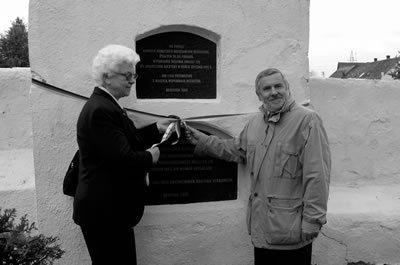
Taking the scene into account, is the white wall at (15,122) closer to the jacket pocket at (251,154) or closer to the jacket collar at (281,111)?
the jacket pocket at (251,154)

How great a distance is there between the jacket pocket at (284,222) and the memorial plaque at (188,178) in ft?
2.53

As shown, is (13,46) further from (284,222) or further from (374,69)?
(374,69)

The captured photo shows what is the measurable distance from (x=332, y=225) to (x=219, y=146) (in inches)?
52.7

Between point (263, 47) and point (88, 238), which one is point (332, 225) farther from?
point (88, 238)

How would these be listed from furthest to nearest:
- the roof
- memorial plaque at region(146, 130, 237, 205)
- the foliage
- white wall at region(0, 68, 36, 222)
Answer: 1. the roof
2. white wall at region(0, 68, 36, 222)
3. memorial plaque at region(146, 130, 237, 205)
4. the foliage

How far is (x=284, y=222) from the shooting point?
260 centimetres

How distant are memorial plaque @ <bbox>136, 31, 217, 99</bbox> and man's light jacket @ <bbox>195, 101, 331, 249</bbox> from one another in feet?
2.41

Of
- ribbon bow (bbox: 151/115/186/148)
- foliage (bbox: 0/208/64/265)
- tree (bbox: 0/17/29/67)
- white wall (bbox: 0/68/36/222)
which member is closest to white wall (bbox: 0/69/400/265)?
white wall (bbox: 0/68/36/222)

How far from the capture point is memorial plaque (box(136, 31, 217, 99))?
3154mm

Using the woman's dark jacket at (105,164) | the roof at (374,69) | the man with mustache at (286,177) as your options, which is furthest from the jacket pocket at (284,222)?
the roof at (374,69)

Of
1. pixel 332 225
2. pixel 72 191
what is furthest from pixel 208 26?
pixel 332 225

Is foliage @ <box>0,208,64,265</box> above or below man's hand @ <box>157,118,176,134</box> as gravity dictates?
below

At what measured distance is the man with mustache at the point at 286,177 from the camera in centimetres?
253

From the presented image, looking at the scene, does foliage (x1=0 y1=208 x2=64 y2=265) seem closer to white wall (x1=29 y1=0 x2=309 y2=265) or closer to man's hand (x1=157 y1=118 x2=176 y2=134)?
white wall (x1=29 y1=0 x2=309 y2=265)
